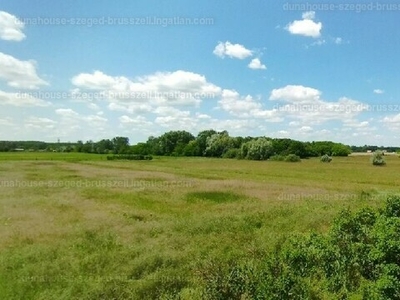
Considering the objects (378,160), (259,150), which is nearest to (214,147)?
(259,150)

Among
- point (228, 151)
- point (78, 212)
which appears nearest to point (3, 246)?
point (78, 212)

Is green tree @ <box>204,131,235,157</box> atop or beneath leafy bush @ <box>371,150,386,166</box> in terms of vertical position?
atop

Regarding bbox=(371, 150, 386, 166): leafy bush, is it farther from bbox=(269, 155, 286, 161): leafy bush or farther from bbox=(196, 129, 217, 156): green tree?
bbox=(196, 129, 217, 156): green tree

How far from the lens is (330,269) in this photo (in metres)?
12.5

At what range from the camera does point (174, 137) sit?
489ft

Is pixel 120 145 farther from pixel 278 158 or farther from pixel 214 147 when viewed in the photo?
pixel 278 158

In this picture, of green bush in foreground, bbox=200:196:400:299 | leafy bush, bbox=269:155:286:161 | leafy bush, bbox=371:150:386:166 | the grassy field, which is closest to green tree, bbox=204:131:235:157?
leafy bush, bbox=269:155:286:161

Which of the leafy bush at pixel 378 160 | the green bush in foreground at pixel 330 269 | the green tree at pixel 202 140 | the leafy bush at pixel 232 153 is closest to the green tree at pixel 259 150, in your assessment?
the leafy bush at pixel 232 153

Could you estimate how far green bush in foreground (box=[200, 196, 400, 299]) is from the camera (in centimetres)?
1087

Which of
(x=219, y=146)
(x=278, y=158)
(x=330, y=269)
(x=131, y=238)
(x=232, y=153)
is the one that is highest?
(x=219, y=146)

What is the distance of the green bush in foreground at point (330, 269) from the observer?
35.7ft

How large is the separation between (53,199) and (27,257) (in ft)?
55.9

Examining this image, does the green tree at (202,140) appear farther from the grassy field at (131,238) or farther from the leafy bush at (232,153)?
the grassy field at (131,238)

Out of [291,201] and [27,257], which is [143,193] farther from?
[27,257]
